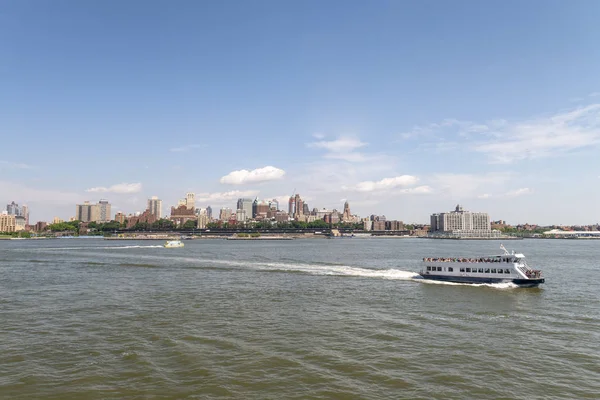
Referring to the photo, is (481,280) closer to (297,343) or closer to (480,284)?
(480,284)

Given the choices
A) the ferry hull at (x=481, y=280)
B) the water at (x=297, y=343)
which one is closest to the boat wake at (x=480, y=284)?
the ferry hull at (x=481, y=280)

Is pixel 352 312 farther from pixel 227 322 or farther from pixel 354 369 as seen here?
pixel 354 369

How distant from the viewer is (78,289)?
5366cm

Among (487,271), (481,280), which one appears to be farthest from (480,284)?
(487,271)

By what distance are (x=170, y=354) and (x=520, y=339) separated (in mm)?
25908

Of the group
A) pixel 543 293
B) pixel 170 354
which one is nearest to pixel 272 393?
pixel 170 354

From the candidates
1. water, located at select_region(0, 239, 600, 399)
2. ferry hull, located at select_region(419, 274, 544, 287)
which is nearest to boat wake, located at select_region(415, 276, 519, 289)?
ferry hull, located at select_region(419, 274, 544, 287)

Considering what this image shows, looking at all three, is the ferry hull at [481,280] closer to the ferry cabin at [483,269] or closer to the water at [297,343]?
the ferry cabin at [483,269]

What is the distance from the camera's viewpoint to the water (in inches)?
870

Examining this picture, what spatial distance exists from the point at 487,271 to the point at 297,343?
136 ft

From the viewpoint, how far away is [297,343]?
2977cm

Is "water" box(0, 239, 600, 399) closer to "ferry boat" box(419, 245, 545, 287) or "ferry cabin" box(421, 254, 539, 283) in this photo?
"ferry boat" box(419, 245, 545, 287)

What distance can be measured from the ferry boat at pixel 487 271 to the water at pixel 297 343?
287 centimetres

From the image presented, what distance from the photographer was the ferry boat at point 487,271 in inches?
2266
